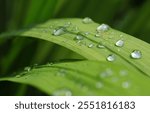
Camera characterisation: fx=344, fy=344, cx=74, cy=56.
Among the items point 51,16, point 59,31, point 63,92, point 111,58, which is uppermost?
point 51,16

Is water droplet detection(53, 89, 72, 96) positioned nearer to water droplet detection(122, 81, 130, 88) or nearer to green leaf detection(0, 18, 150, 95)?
green leaf detection(0, 18, 150, 95)

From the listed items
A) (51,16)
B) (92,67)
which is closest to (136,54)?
(92,67)

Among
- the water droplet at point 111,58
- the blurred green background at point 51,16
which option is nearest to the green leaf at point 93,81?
the water droplet at point 111,58

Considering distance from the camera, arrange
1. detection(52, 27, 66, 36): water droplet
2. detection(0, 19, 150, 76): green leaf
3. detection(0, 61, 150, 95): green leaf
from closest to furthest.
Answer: detection(0, 61, 150, 95): green leaf
detection(0, 19, 150, 76): green leaf
detection(52, 27, 66, 36): water droplet

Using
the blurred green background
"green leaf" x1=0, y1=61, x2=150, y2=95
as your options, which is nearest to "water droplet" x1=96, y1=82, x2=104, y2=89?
"green leaf" x1=0, y1=61, x2=150, y2=95

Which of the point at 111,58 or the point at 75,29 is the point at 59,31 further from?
the point at 111,58

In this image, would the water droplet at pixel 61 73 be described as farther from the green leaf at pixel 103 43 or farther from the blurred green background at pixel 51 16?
the blurred green background at pixel 51 16
